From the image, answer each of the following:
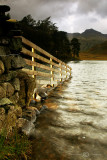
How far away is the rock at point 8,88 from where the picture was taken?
2607 millimetres

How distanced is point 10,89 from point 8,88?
0.19 ft

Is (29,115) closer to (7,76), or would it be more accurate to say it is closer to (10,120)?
(10,120)

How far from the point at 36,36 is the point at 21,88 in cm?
4786

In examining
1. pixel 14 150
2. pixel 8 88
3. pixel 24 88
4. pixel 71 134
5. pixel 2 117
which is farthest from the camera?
pixel 24 88

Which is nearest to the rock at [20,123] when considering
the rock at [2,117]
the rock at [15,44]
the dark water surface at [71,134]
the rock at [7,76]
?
the dark water surface at [71,134]

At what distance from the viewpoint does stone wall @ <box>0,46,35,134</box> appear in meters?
2.42

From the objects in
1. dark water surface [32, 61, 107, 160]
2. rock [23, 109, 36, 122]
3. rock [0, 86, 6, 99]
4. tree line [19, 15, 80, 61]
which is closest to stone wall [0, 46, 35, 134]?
rock [0, 86, 6, 99]

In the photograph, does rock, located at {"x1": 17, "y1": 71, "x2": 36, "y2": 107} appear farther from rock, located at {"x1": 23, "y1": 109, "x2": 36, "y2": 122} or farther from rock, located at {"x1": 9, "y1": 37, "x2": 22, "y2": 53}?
rock, located at {"x1": 9, "y1": 37, "x2": 22, "y2": 53}

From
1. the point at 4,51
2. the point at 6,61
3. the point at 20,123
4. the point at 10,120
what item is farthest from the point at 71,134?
the point at 4,51

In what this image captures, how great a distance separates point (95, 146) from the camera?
243 centimetres

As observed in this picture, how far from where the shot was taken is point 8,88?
270 centimetres

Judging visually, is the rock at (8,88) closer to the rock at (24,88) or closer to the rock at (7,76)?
the rock at (7,76)

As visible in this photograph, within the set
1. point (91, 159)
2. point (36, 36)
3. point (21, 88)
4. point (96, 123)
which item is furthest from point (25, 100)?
point (36, 36)

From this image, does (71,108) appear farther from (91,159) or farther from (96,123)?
(91,159)
